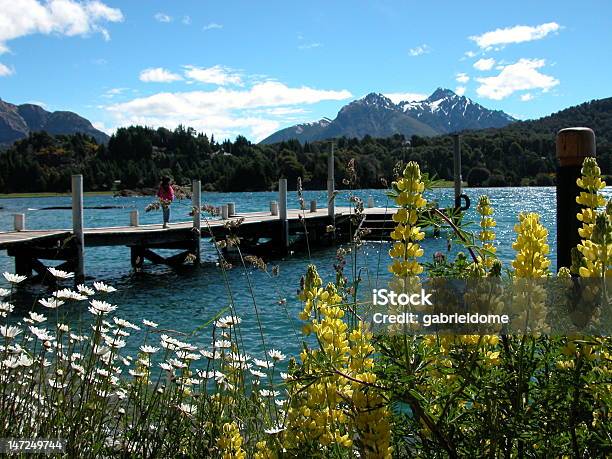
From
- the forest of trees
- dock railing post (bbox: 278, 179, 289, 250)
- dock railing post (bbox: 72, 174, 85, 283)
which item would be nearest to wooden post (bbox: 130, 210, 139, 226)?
dock railing post (bbox: 72, 174, 85, 283)

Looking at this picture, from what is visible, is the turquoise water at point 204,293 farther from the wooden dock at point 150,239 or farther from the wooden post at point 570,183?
the wooden post at point 570,183

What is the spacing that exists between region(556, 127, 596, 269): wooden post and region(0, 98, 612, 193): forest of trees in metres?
75.2

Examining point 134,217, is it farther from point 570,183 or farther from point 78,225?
point 570,183

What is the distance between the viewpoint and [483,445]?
1.94 meters

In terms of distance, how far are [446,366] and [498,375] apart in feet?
0.48

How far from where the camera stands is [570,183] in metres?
3.25

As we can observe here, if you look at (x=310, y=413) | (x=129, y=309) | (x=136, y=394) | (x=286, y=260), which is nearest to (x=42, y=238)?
(x=129, y=309)

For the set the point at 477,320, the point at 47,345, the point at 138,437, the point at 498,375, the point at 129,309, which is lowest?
the point at 129,309

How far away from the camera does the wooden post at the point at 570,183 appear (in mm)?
3223

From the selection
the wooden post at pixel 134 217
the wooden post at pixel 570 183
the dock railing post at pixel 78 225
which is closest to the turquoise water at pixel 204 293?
Answer: the dock railing post at pixel 78 225

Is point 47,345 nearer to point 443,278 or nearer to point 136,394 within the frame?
point 136,394

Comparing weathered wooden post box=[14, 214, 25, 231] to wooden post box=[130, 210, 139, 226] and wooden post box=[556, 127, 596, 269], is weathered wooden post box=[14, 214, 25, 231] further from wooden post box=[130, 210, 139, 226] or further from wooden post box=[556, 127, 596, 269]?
Result: wooden post box=[556, 127, 596, 269]

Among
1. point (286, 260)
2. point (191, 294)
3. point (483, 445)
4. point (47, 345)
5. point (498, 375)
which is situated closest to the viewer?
point (498, 375)

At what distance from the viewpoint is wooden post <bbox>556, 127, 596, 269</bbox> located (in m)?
3.22
